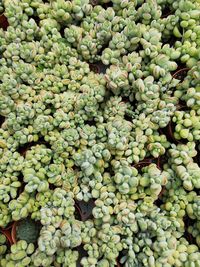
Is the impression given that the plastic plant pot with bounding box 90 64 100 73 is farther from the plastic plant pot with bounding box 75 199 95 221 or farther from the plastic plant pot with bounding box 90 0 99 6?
the plastic plant pot with bounding box 75 199 95 221

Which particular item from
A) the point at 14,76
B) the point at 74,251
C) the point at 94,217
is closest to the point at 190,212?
the point at 94,217

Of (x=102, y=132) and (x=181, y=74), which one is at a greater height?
(x=181, y=74)

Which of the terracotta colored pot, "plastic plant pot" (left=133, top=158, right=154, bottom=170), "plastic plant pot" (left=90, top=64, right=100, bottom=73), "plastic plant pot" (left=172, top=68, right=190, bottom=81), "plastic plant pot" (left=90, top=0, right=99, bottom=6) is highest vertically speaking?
"plastic plant pot" (left=90, top=0, right=99, bottom=6)

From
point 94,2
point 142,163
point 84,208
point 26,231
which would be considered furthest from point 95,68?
point 26,231

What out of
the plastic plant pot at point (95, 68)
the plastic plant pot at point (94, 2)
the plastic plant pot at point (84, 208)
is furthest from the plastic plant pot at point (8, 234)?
the plastic plant pot at point (94, 2)

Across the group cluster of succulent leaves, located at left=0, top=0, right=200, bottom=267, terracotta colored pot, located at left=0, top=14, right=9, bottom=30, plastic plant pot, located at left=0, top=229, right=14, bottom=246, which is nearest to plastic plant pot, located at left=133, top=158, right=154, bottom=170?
cluster of succulent leaves, located at left=0, top=0, right=200, bottom=267

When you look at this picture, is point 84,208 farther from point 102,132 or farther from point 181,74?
point 181,74

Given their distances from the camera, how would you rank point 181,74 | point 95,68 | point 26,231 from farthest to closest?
point 95,68
point 181,74
point 26,231

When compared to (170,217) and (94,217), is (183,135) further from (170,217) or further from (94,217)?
(94,217)

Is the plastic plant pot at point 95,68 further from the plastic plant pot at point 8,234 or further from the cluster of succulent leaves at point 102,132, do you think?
the plastic plant pot at point 8,234
